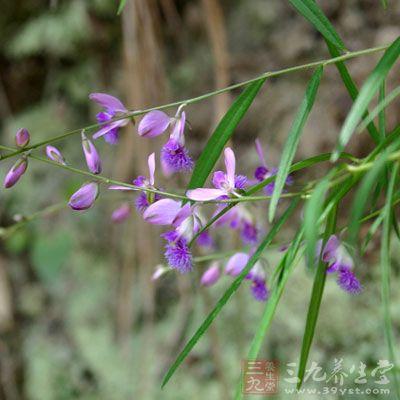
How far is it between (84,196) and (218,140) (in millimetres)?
126

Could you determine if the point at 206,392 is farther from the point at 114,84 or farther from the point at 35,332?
the point at 114,84

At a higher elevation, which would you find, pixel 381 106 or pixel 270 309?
pixel 381 106

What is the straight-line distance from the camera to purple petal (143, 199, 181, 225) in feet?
1.72

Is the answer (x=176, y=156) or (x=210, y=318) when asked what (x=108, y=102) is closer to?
(x=176, y=156)

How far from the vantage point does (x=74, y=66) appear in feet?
5.33

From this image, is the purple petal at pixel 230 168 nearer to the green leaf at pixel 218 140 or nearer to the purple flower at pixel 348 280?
the green leaf at pixel 218 140

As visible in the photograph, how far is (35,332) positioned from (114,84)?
69cm

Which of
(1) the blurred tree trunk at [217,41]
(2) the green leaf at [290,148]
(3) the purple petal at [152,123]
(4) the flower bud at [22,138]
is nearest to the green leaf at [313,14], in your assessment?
(2) the green leaf at [290,148]

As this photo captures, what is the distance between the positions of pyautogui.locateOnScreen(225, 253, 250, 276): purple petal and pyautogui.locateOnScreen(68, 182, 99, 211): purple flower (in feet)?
0.73

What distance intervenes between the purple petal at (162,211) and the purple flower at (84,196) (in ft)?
0.18

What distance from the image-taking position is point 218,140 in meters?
0.53

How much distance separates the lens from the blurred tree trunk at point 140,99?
115 centimetres

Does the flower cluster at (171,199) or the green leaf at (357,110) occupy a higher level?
the green leaf at (357,110)

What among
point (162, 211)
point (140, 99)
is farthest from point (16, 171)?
point (140, 99)
